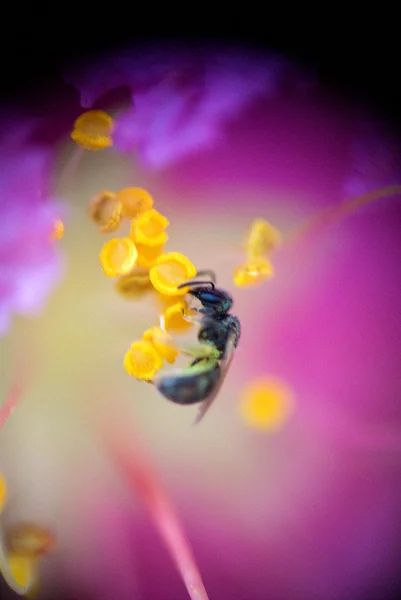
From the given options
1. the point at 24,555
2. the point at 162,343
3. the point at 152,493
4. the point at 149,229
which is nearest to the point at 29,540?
the point at 24,555

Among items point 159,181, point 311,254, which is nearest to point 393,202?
point 311,254

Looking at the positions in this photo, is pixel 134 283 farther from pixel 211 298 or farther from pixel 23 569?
pixel 23 569

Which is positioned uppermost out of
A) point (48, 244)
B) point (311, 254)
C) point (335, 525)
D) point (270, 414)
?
point (48, 244)

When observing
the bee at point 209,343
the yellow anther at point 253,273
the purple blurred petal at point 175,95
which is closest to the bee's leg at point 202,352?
the bee at point 209,343

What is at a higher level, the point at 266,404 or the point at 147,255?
the point at 147,255

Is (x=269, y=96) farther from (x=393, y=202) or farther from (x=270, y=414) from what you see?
(x=270, y=414)

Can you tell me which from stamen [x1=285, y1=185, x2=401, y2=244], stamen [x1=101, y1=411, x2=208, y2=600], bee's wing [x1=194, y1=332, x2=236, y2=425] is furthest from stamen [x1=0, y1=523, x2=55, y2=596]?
stamen [x1=285, y1=185, x2=401, y2=244]
